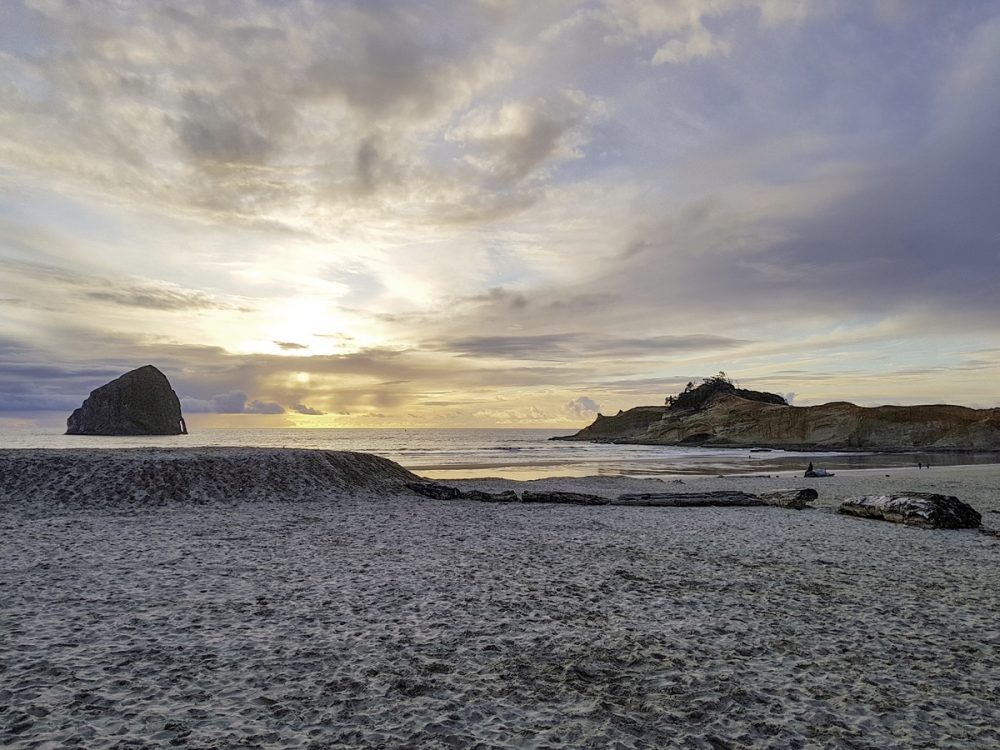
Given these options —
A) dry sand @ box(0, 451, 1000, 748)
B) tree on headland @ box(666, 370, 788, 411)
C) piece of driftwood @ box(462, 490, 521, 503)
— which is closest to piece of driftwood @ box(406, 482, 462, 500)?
piece of driftwood @ box(462, 490, 521, 503)

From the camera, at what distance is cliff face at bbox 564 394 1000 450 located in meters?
80.5

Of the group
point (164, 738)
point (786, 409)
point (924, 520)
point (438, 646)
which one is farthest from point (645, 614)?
point (786, 409)

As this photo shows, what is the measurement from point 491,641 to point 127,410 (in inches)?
5741

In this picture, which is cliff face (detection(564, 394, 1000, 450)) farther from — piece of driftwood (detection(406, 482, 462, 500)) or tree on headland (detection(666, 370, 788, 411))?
piece of driftwood (detection(406, 482, 462, 500))

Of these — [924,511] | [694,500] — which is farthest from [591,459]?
[924,511]

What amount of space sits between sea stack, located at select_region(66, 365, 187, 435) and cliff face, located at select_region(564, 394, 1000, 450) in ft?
344

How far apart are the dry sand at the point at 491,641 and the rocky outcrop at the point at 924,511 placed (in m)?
2.16

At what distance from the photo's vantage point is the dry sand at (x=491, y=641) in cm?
441

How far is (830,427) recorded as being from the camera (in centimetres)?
9288

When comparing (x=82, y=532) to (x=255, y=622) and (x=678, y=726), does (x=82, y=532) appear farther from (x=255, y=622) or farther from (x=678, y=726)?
(x=678, y=726)

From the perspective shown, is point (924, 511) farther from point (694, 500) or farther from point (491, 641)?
point (491, 641)

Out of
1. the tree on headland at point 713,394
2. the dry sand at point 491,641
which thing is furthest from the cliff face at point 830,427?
the dry sand at point 491,641

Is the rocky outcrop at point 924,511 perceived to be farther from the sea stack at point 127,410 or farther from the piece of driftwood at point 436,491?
the sea stack at point 127,410

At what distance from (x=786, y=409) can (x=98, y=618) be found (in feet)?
349
